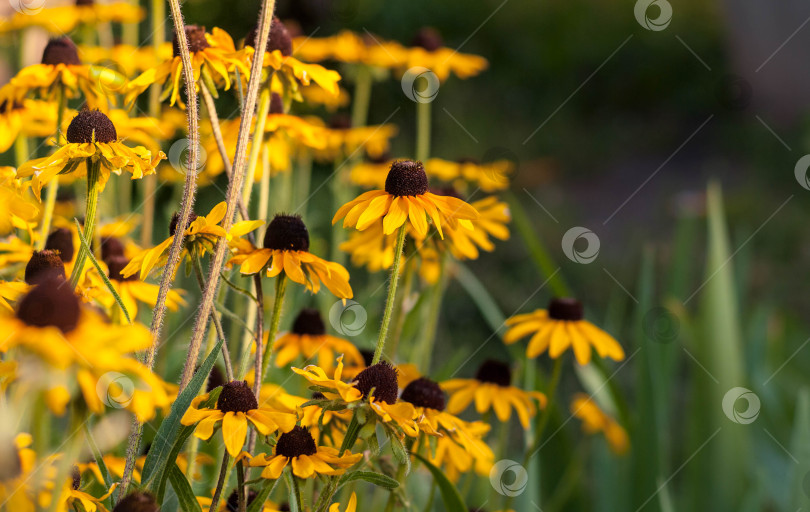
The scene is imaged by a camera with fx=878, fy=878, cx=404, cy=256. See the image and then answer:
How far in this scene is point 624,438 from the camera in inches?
69.4

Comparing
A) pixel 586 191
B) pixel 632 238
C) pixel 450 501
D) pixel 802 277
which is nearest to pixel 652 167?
pixel 586 191

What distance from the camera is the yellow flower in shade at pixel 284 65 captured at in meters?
1.00

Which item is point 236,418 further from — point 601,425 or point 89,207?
point 601,425

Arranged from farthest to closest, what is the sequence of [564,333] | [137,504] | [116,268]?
1. [564,333]
2. [116,268]
3. [137,504]

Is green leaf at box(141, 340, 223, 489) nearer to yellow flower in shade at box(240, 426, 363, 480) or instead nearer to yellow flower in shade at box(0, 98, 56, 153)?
yellow flower in shade at box(240, 426, 363, 480)

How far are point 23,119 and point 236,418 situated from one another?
687mm

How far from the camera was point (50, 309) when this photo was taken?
542 millimetres

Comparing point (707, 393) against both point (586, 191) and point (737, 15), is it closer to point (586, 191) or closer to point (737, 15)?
point (586, 191)

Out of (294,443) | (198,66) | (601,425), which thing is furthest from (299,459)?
(601,425)
